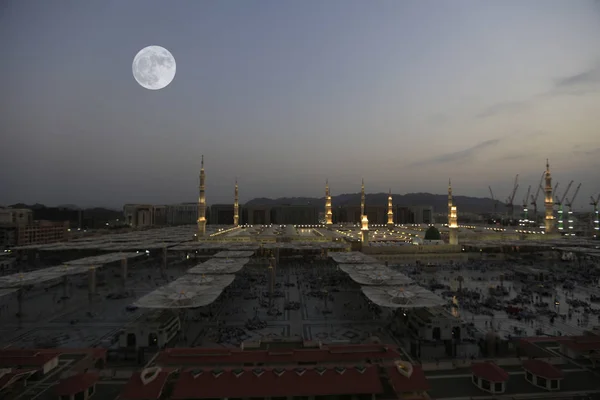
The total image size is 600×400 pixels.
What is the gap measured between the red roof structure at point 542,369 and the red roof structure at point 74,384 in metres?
11.8

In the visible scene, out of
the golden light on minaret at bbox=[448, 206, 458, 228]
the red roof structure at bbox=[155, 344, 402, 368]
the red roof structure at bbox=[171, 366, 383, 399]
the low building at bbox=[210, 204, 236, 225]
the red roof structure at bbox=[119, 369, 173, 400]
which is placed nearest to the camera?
the red roof structure at bbox=[119, 369, 173, 400]

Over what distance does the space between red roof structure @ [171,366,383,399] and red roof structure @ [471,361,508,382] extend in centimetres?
286

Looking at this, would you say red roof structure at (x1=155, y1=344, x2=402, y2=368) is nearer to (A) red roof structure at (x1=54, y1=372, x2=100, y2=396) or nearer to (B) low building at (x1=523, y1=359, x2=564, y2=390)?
(A) red roof structure at (x1=54, y1=372, x2=100, y2=396)

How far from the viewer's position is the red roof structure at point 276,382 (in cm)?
891

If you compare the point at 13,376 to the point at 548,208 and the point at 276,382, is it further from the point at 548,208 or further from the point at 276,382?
the point at 548,208

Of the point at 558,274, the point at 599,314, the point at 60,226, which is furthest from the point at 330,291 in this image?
the point at 60,226

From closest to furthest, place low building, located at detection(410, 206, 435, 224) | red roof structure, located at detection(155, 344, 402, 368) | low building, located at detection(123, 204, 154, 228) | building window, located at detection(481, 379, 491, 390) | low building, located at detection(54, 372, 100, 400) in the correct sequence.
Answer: low building, located at detection(54, 372, 100, 400)
building window, located at detection(481, 379, 491, 390)
red roof structure, located at detection(155, 344, 402, 368)
low building, located at detection(123, 204, 154, 228)
low building, located at detection(410, 206, 435, 224)

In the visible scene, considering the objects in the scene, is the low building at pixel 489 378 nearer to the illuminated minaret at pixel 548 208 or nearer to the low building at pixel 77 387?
the low building at pixel 77 387

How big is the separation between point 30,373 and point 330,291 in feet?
51.7

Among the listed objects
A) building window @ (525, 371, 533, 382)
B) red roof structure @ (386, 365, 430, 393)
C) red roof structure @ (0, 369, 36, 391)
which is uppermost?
red roof structure @ (386, 365, 430, 393)

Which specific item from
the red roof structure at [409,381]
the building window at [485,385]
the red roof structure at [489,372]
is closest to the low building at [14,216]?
the red roof structure at [409,381]

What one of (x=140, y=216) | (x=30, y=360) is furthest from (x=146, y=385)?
(x=140, y=216)

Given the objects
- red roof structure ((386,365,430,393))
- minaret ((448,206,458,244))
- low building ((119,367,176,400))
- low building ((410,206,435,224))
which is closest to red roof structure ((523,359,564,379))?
red roof structure ((386,365,430,393))

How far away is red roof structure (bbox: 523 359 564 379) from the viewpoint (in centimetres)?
975
